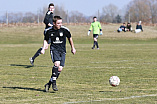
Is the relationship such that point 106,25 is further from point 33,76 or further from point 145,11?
point 33,76

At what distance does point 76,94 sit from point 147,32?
46190 mm

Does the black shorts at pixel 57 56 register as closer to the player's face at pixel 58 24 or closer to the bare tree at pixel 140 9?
the player's face at pixel 58 24

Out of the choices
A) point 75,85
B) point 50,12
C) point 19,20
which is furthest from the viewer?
point 19,20

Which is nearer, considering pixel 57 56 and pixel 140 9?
pixel 57 56

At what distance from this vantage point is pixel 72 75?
10883mm

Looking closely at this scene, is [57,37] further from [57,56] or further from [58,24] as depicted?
[57,56]

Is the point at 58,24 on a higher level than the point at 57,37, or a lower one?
higher

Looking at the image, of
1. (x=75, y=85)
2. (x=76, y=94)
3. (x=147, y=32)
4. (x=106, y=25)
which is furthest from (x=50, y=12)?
(x=106, y=25)

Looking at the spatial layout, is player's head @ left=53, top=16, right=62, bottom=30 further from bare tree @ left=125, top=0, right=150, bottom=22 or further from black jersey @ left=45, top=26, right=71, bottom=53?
bare tree @ left=125, top=0, right=150, bottom=22

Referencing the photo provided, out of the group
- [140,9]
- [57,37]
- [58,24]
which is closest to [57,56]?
[57,37]

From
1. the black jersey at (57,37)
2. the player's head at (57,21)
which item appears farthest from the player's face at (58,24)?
the black jersey at (57,37)

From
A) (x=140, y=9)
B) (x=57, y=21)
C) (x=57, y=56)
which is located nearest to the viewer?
(x=57, y=21)

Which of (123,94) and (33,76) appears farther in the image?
(33,76)

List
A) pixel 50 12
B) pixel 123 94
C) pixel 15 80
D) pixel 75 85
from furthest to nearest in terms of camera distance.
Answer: pixel 50 12
pixel 15 80
pixel 75 85
pixel 123 94
